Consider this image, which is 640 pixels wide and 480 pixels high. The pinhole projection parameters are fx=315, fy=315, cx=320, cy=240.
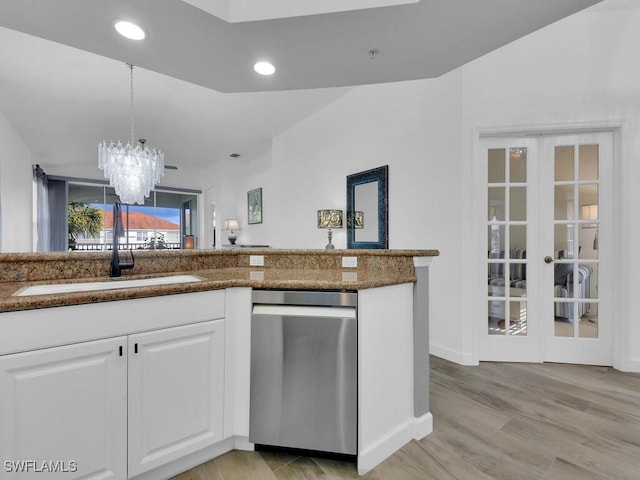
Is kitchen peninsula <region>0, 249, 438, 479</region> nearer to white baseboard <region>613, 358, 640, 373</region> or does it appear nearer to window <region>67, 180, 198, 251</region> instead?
white baseboard <region>613, 358, 640, 373</region>

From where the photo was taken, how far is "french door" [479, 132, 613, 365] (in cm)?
275

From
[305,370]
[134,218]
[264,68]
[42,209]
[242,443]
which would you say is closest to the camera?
[305,370]

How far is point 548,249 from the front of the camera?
9.23ft

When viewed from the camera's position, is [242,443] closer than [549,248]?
Yes

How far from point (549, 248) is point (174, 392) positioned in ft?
10.2

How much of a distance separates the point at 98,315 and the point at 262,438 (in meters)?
0.96

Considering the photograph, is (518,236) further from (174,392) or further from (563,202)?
(174,392)

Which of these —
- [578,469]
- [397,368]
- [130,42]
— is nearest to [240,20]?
[130,42]

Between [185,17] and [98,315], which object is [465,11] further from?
[98,315]

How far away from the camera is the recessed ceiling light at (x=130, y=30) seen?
61.5 inches

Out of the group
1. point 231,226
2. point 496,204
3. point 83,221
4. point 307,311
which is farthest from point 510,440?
point 83,221

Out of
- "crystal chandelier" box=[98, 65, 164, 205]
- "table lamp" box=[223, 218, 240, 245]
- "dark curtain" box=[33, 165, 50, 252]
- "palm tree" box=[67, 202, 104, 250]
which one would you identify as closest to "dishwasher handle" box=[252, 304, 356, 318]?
"crystal chandelier" box=[98, 65, 164, 205]

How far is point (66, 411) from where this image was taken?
3.79 feet

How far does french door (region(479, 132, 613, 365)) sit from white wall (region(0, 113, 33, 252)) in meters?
5.76
